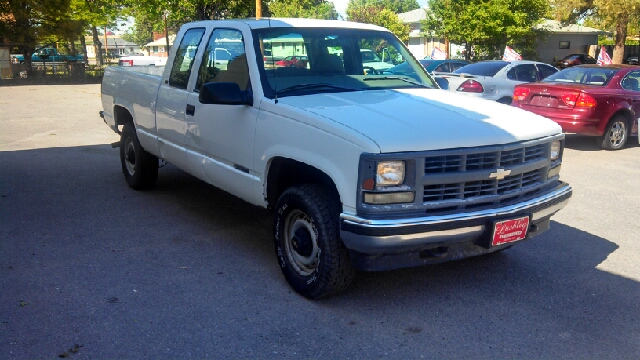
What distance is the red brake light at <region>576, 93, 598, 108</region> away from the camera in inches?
419

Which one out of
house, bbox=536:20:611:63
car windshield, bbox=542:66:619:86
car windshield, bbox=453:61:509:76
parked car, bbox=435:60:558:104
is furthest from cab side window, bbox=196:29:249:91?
house, bbox=536:20:611:63

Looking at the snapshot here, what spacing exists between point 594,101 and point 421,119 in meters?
7.71

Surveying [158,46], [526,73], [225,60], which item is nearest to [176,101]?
[225,60]

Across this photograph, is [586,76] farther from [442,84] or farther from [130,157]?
[130,157]

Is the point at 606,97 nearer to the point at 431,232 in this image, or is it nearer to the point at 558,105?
the point at 558,105

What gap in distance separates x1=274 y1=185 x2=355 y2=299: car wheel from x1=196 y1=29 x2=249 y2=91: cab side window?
122 centimetres

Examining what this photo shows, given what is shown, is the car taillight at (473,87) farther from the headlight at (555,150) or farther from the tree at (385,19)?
the tree at (385,19)

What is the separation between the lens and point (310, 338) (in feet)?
12.7

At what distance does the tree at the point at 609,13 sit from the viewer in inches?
1225

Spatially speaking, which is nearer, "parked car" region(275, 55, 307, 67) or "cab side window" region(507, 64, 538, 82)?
"parked car" region(275, 55, 307, 67)

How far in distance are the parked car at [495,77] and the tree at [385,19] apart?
31894mm

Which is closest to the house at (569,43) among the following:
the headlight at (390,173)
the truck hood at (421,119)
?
the truck hood at (421,119)

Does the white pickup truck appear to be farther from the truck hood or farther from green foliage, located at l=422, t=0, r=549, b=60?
green foliage, located at l=422, t=0, r=549, b=60

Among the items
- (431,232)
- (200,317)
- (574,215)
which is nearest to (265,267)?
(200,317)
